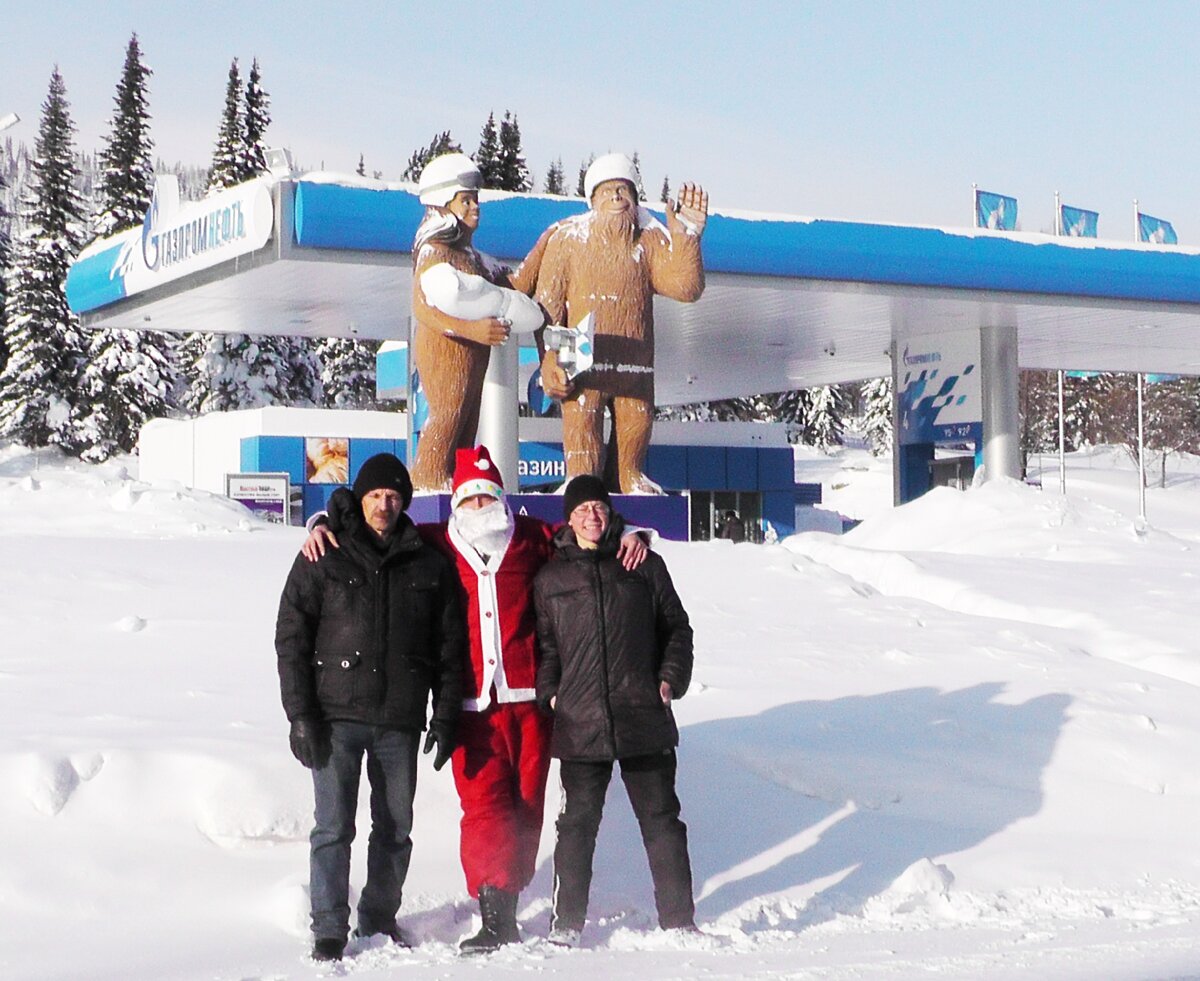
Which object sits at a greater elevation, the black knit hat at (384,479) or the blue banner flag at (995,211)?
the blue banner flag at (995,211)

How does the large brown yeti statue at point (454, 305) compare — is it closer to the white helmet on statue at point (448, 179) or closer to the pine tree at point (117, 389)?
the white helmet on statue at point (448, 179)

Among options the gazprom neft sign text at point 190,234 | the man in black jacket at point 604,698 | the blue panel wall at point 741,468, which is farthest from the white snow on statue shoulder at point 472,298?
the blue panel wall at point 741,468

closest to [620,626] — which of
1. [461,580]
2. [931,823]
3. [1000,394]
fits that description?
[461,580]

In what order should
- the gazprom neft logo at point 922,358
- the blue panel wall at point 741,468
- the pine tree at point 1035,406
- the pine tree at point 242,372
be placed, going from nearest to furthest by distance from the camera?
the gazprom neft logo at point 922,358 → the blue panel wall at point 741,468 → the pine tree at point 242,372 → the pine tree at point 1035,406

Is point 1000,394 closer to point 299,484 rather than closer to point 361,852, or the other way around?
point 299,484

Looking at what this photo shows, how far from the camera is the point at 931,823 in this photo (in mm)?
6227

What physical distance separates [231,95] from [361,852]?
156ft

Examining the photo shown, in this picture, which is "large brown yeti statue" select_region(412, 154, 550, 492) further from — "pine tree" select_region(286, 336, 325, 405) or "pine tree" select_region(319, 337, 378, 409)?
"pine tree" select_region(319, 337, 378, 409)

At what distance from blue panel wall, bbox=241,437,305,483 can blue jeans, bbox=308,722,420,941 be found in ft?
81.5

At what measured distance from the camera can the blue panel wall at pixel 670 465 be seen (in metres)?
30.1

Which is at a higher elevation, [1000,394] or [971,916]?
[1000,394]

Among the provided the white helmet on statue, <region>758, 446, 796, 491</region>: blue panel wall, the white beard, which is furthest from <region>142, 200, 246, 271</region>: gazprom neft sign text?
<region>758, 446, 796, 491</region>: blue panel wall

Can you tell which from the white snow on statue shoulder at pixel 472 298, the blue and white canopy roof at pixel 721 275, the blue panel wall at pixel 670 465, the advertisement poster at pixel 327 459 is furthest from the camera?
the blue panel wall at pixel 670 465

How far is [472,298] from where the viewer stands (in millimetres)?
9664
